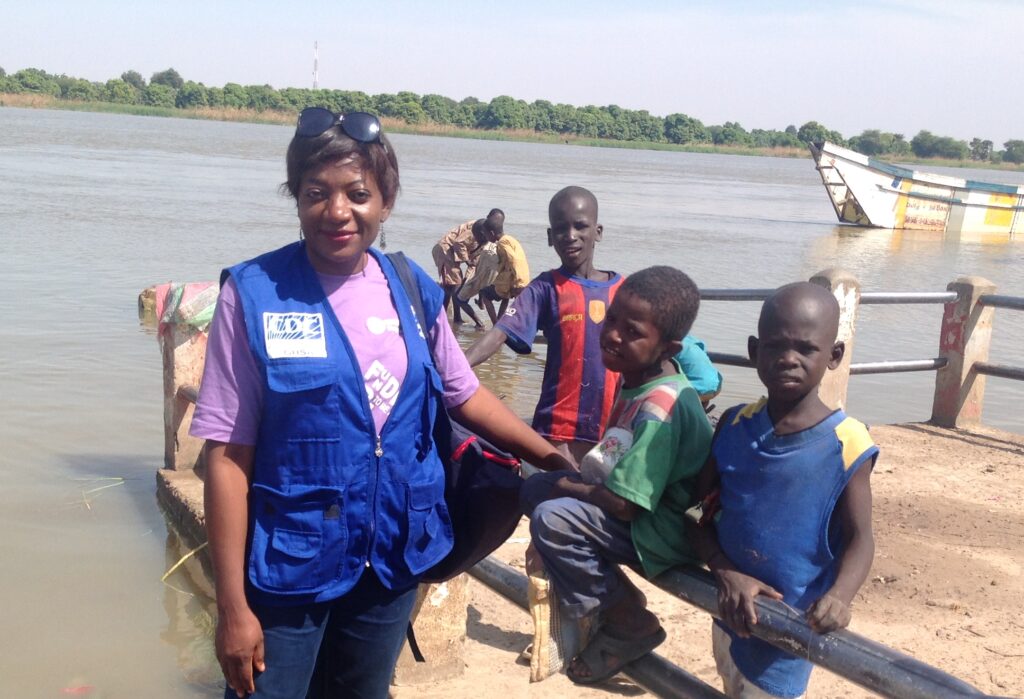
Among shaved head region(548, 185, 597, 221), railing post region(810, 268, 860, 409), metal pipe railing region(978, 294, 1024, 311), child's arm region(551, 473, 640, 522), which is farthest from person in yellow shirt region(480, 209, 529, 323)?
child's arm region(551, 473, 640, 522)

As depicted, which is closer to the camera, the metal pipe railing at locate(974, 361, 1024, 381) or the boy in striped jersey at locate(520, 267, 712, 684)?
the boy in striped jersey at locate(520, 267, 712, 684)

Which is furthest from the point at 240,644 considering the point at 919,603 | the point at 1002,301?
the point at 1002,301

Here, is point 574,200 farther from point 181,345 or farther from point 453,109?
point 453,109

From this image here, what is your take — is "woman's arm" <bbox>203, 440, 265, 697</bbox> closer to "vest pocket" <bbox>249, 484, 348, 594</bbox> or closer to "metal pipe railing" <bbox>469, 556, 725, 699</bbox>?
"vest pocket" <bbox>249, 484, 348, 594</bbox>

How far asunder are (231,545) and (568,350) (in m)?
1.96

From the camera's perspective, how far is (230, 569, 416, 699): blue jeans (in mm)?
2225

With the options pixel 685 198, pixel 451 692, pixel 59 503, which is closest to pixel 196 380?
pixel 59 503

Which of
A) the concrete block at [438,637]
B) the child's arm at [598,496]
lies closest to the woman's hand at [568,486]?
the child's arm at [598,496]

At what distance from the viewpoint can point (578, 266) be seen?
13.2 ft

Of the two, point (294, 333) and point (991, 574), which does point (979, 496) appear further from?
point (294, 333)

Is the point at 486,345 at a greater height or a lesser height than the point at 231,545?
greater

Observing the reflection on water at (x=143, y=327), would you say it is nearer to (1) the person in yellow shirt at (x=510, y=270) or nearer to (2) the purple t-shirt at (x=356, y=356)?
(1) the person in yellow shirt at (x=510, y=270)

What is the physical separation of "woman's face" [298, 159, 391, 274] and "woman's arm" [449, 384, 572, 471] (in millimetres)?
457

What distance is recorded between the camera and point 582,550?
230 centimetres
